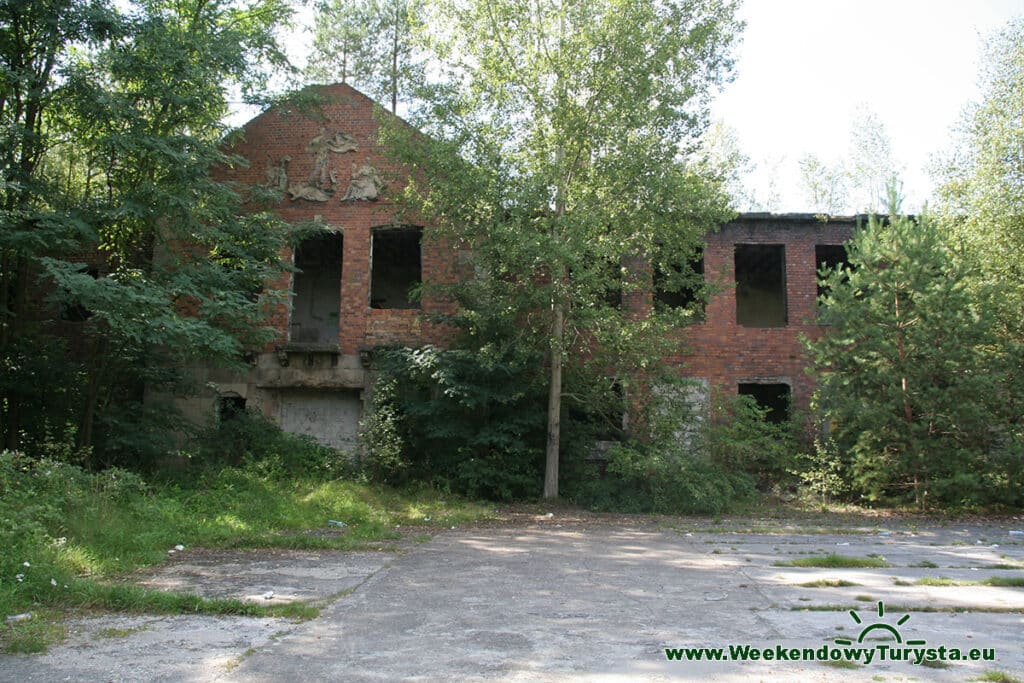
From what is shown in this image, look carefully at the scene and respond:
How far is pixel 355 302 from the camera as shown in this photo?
1678 cm

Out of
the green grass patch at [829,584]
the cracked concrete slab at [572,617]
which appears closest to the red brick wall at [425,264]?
the cracked concrete slab at [572,617]

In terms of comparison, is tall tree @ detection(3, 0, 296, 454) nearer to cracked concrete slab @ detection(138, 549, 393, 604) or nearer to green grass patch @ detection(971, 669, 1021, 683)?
cracked concrete slab @ detection(138, 549, 393, 604)

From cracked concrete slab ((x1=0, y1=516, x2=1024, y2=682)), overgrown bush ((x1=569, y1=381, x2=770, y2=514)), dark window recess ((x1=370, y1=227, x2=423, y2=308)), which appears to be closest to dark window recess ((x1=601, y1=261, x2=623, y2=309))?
overgrown bush ((x1=569, y1=381, x2=770, y2=514))

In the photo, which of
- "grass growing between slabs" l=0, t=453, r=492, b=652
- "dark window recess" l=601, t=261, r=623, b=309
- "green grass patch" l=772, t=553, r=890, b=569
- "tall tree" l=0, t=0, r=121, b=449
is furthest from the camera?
"dark window recess" l=601, t=261, r=623, b=309

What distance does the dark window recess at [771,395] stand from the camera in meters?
17.5

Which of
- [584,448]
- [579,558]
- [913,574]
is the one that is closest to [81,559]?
[579,558]

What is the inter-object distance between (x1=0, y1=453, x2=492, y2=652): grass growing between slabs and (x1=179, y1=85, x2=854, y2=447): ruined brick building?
11.0ft

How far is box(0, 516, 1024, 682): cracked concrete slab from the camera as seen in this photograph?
4.15m

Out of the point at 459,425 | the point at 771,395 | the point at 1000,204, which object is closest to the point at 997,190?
the point at 1000,204

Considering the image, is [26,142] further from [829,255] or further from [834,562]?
[829,255]

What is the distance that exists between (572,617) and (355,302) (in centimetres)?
1236

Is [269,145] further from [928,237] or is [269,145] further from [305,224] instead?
[928,237]

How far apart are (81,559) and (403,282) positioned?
1471 cm

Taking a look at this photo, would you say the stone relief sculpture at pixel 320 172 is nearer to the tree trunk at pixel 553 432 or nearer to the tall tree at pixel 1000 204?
the tree trunk at pixel 553 432
